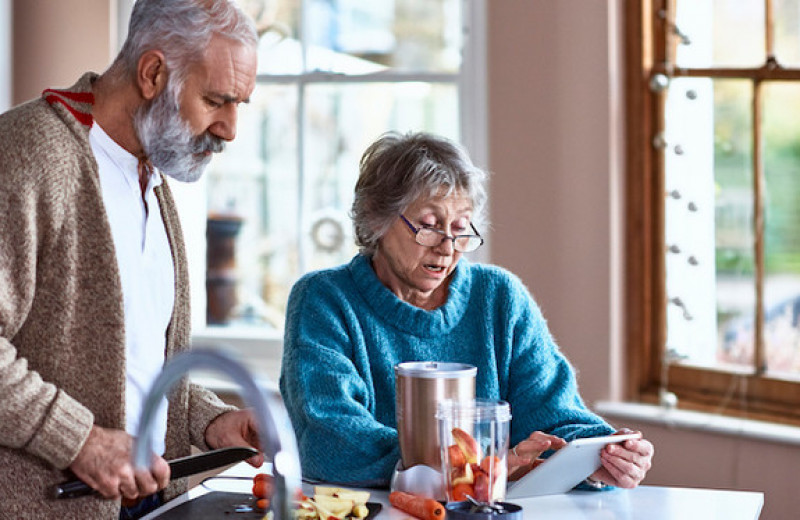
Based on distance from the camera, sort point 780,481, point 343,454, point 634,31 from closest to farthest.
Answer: point 343,454 → point 780,481 → point 634,31

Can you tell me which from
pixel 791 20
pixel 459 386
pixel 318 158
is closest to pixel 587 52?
pixel 791 20

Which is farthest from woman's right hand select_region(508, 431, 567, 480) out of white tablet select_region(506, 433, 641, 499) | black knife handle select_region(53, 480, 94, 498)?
black knife handle select_region(53, 480, 94, 498)

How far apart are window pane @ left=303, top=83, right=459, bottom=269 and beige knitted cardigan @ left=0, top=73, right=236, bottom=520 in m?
2.01

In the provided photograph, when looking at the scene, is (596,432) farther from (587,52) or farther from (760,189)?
(587,52)

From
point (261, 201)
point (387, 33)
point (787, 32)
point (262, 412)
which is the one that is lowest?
point (262, 412)

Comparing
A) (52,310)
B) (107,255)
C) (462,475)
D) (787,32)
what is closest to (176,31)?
(107,255)

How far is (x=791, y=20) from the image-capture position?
2936 millimetres

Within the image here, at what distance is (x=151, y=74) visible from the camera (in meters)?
1.78

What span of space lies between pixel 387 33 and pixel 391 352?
1.74 meters

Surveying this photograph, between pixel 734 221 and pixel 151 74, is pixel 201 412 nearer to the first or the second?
pixel 151 74

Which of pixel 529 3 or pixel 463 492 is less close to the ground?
pixel 529 3

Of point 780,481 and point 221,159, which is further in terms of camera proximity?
point 221,159

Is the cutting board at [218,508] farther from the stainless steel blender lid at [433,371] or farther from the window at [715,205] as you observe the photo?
the window at [715,205]

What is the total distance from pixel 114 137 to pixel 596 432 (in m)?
0.99
